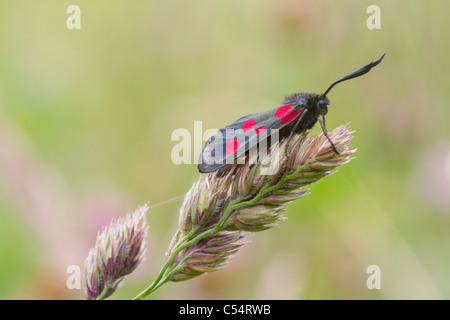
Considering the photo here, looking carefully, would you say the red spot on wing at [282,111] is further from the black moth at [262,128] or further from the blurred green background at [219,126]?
the blurred green background at [219,126]

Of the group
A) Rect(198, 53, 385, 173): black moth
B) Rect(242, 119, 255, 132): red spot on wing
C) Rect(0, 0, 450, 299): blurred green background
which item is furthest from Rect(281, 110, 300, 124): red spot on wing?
Rect(0, 0, 450, 299): blurred green background

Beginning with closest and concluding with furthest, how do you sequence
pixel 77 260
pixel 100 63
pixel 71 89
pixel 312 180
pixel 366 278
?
1. pixel 312 180
2. pixel 77 260
3. pixel 366 278
4. pixel 71 89
5. pixel 100 63

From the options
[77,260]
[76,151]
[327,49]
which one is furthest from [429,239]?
[76,151]

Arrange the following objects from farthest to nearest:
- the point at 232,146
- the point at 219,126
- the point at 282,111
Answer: the point at 219,126 < the point at 282,111 < the point at 232,146

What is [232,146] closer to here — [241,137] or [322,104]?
[241,137]

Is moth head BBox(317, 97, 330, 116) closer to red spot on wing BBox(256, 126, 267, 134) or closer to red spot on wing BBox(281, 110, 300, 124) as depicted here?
red spot on wing BBox(281, 110, 300, 124)

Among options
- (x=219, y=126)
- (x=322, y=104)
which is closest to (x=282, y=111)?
(x=322, y=104)

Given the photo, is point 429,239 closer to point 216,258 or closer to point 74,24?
point 216,258
